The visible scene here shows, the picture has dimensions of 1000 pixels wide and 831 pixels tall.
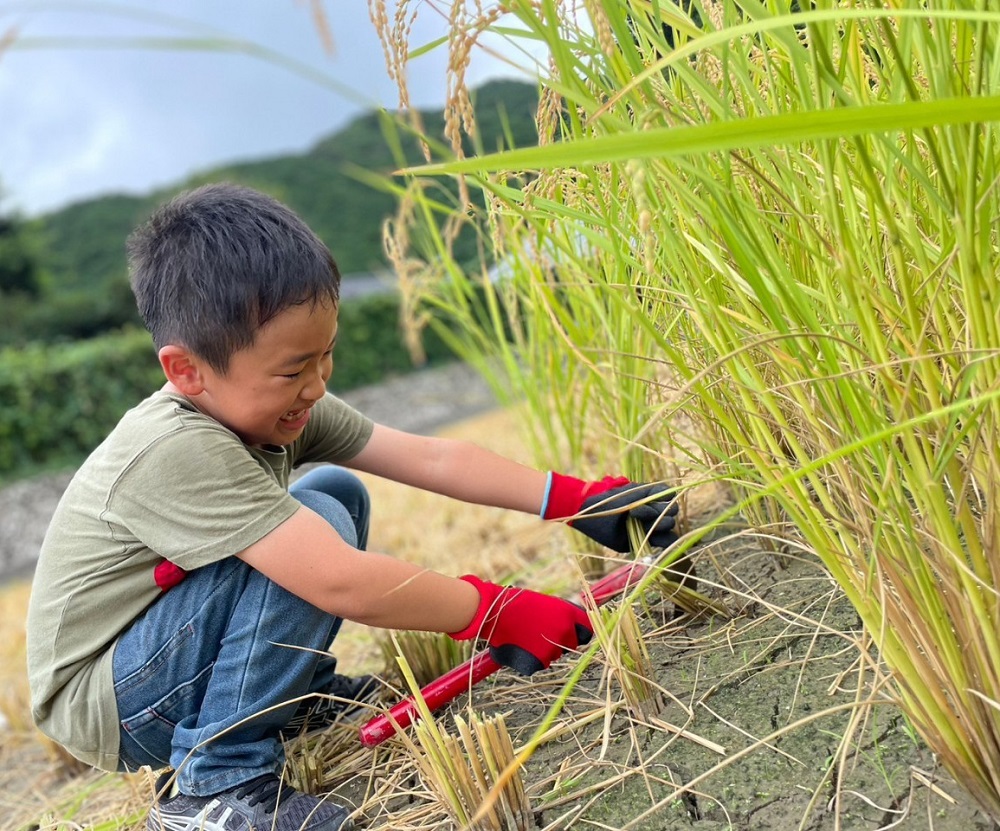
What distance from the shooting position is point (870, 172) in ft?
2.41

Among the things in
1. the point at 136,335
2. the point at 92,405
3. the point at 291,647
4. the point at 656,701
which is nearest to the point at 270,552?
the point at 291,647

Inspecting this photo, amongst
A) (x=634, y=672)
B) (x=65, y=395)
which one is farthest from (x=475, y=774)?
(x=65, y=395)

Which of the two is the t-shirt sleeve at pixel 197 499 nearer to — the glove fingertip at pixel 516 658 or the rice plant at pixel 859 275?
the glove fingertip at pixel 516 658

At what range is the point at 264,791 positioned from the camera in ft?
4.42

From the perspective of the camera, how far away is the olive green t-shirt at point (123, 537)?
1.35m

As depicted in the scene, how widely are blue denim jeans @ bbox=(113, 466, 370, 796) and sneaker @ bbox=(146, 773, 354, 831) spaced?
0.03 meters

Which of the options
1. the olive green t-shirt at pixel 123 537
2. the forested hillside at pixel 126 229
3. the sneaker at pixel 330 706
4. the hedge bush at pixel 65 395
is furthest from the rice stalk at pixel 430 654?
the forested hillside at pixel 126 229

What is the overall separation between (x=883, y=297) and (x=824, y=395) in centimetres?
11

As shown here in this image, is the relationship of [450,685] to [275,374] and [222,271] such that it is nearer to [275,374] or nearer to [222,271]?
[275,374]

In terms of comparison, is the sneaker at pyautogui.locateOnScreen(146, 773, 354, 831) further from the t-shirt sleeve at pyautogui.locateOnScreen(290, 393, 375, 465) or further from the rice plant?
the rice plant

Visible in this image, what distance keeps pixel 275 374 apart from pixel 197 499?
223 millimetres

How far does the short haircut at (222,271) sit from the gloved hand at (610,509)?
56cm

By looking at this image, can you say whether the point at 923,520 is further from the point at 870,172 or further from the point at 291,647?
the point at 291,647

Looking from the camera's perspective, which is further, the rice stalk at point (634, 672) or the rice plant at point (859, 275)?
the rice stalk at point (634, 672)
